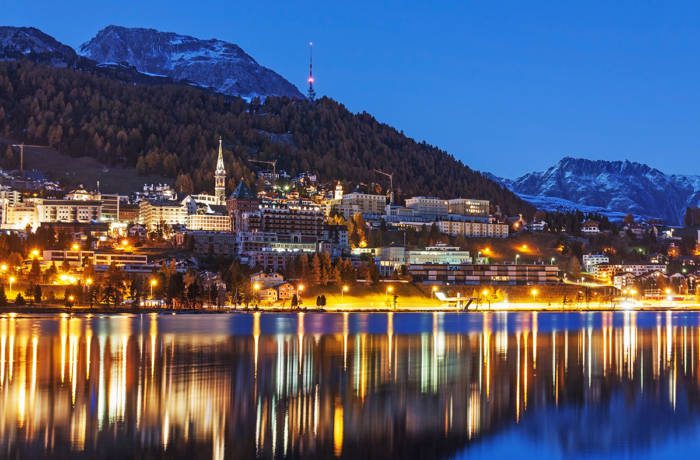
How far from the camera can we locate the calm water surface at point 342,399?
1939 centimetres

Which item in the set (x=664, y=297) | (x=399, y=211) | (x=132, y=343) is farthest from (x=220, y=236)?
(x=132, y=343)

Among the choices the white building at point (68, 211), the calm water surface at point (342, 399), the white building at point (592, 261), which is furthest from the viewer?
→ the white building at point (592, 261)

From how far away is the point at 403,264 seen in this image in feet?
Answer: 406

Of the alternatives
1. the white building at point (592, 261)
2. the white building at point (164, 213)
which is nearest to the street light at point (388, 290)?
the white building at point (164, 213)

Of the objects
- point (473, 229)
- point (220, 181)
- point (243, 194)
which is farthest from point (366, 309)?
point (220, 181)

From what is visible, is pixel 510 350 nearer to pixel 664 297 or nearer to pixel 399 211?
pixel 664 297

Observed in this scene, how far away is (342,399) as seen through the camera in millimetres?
25453

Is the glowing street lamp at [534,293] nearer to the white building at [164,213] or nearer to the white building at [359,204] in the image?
the white building at [359,204]

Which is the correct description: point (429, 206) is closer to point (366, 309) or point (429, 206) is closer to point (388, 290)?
point (388, 290)

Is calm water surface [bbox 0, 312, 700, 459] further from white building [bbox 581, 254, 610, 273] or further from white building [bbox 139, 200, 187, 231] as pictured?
white building [bbox 581, 254, 610, 273]

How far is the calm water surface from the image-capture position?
1939 cm

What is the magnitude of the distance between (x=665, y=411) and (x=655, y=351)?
18924 mm

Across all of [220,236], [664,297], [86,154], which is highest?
[86,154]

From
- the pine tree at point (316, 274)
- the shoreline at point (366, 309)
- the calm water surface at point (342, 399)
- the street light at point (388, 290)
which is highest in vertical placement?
the pine tree at point (316, 274)
